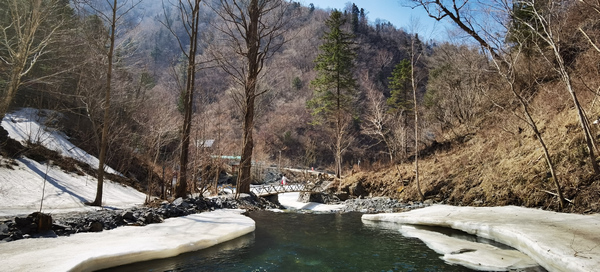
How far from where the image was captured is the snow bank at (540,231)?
4.12 metres

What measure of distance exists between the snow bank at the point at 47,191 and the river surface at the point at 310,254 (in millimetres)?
3838

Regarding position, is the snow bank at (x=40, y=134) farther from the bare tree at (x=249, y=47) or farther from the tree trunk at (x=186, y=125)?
the bare tree at (x=249, y=47)

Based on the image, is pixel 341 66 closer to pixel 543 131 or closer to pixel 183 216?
pixel 543 131

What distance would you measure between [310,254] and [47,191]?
8.12 m

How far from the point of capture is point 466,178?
12266mm

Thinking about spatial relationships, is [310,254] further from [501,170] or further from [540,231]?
[501,170]

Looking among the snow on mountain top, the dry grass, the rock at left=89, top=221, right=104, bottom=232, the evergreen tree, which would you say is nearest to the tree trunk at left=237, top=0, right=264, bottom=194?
the snow on mountain top

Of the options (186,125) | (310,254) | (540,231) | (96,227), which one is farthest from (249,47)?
(540,231)

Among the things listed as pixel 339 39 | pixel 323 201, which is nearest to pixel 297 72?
pixel 339 39

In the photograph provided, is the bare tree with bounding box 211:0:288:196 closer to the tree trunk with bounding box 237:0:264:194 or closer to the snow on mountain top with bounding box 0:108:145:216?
the tree trunk with bounding box 237:0:264:194

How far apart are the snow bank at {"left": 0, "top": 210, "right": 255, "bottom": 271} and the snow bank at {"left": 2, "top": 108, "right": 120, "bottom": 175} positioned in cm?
1076

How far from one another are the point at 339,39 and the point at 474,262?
83.5 feet

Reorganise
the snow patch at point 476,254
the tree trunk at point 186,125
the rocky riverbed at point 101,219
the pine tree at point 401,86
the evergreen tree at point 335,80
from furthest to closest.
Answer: the pine tree at point 401,86 < the evergreen tree at point 335,80 < the tree trunk at point 186,125 < the snow patch at point 476,254 < the rocky riverbed at point 101,219

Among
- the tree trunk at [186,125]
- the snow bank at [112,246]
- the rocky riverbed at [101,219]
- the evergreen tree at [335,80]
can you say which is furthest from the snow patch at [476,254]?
the evergreen tree at [335,80]
